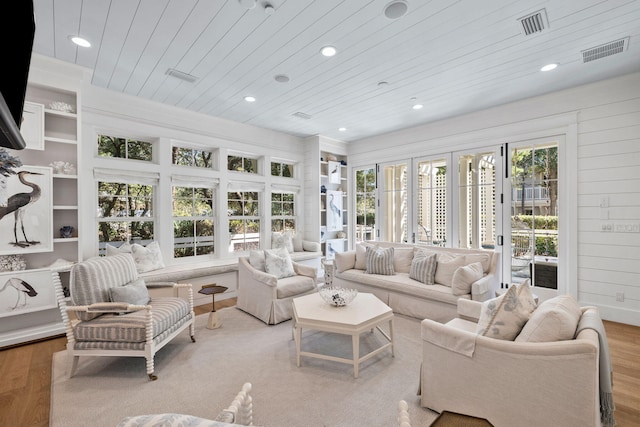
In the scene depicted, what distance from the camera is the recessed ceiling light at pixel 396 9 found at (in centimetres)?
213

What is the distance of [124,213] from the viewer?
4090mm

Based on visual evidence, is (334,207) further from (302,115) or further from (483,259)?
(483,259)

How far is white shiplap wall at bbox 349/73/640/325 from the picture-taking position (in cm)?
332

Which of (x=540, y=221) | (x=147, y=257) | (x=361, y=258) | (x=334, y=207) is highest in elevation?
(x=334, y=207)

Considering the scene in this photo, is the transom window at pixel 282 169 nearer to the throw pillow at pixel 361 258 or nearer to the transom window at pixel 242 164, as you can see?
the transom window at pixel 242 164

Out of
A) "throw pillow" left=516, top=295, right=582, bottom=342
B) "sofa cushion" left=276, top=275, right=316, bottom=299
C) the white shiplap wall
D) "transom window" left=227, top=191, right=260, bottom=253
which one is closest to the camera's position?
"throw pillow" left=516, top=295, right=582, bottom=342

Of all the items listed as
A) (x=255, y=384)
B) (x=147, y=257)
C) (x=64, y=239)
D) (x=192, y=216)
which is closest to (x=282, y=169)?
(x=192, y=216)

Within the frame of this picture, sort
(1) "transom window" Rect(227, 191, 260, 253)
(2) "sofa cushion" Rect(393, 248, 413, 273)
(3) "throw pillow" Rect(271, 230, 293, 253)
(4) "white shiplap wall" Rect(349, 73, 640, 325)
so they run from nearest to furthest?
1. (4) "white shiplap wall" Rect(349, 73, 640, 325)
2. (2) "sofa cushion" Rect(393, 248, 413, 273)
3. (3) "throw pillow" Rect(271, 230, 293, 253)
4. (1) "transom window" Rect(227, 191, 260, 253)

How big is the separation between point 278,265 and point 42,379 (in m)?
2.35

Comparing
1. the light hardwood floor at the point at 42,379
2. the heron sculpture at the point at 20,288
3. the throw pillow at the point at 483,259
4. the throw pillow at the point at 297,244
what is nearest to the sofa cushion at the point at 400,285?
the throw pillow at the point at 483,259

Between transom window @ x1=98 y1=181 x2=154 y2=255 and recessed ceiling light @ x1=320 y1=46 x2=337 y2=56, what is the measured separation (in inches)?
126

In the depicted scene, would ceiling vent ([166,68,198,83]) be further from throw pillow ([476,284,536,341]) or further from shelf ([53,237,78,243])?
throw pillow ([476,284,536,341])

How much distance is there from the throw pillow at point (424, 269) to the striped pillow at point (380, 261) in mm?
325

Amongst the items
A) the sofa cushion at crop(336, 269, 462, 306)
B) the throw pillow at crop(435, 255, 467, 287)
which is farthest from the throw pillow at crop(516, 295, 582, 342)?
the throw pillow at crop(435, 255, 467, 287)
